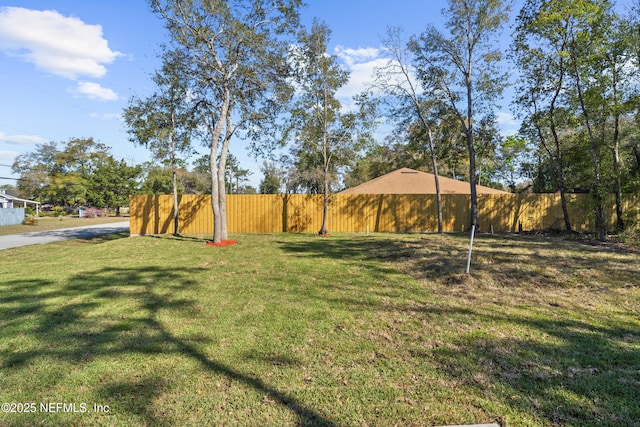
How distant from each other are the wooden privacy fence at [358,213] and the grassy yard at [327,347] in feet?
30.5

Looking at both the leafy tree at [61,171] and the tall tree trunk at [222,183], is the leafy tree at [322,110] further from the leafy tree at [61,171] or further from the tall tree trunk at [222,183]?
the leafy tree at [61,171]

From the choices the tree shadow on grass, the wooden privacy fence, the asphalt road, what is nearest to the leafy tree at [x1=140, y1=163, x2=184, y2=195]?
the asphalt road

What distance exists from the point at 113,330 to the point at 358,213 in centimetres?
1336

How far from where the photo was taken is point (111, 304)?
4484 millimetres

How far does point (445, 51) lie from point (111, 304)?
634 inches

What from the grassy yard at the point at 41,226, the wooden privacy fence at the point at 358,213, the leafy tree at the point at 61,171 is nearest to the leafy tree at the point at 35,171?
the leafy tree at the point at 61,171

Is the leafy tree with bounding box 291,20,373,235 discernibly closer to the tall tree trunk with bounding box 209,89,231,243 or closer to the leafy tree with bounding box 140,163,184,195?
the tall tree trunk with bounding box 209,89,231,243

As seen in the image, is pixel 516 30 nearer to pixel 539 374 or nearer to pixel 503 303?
pixel 503 303

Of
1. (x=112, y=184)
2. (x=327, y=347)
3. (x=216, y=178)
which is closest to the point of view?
(x=327, y=347)

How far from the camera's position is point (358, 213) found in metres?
16.2

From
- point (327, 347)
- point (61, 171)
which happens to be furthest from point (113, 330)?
point (61, 171)

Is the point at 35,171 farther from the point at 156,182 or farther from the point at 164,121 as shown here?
the point at 164,121

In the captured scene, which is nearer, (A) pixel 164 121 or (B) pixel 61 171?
(A) pixel 164 121

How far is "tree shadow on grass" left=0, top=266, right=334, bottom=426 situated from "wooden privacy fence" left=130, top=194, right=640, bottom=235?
9.79 meters
